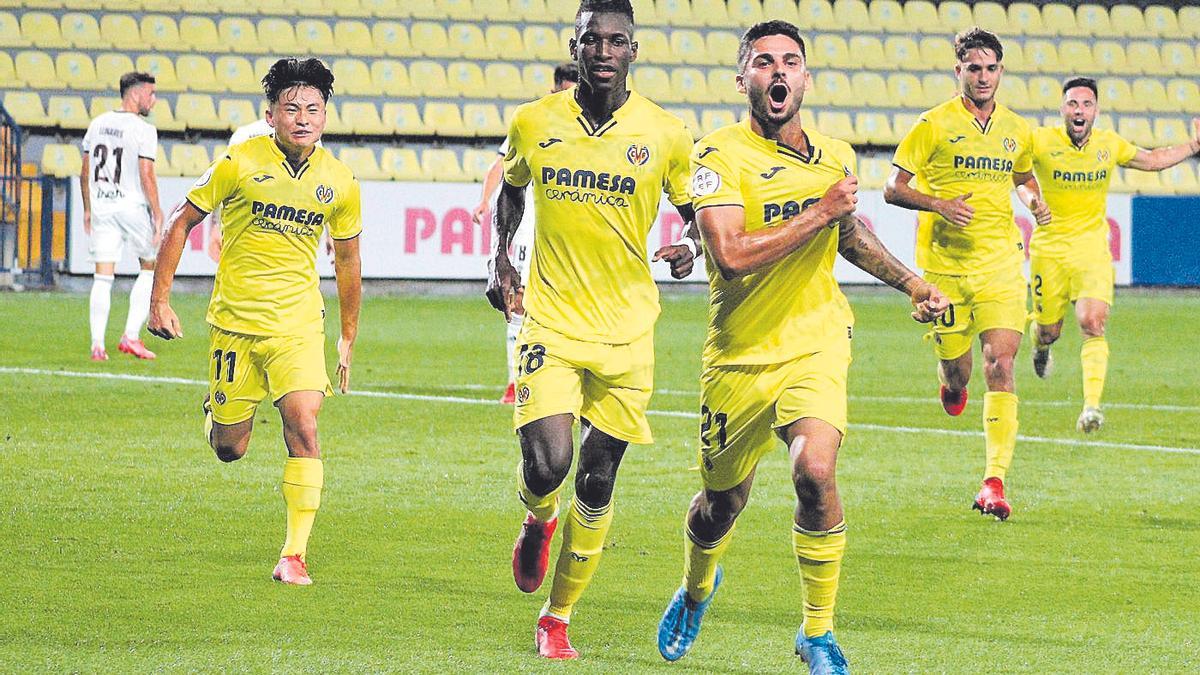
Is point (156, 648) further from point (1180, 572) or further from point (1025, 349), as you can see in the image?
point (1025, 349)

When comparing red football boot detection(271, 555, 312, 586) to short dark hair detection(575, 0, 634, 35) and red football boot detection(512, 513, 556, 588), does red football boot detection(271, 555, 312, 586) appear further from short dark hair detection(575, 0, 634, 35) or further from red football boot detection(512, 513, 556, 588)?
short dark hair detection(575, 0, 634, 35)

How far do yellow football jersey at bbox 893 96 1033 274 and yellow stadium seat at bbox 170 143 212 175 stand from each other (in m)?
16.2

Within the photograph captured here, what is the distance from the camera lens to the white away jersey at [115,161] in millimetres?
14758

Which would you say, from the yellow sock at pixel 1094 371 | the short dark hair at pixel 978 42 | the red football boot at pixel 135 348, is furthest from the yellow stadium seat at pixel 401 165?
the short dark hair at pixel 978 42

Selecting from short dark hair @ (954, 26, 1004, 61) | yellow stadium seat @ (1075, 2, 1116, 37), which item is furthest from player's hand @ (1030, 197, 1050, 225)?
yellow stadium seat @ (1075, 2, 1116, 37)

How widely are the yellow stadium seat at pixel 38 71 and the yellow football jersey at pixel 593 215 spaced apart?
20.6 meters

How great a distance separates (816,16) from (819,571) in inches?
910

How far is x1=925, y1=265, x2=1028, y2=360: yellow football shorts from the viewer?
8.46 metres

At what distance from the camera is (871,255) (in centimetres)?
523

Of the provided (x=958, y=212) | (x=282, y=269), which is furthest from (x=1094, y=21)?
(x=282, y=269)

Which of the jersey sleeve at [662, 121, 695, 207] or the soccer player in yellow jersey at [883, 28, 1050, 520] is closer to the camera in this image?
the jersey sleeve at [662, 121, 695, 207]

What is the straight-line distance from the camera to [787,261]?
5227 millimetres

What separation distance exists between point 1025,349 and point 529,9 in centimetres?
1234

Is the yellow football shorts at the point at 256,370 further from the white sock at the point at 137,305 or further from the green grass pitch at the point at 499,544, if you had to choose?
the white sock at the point at 137,305
